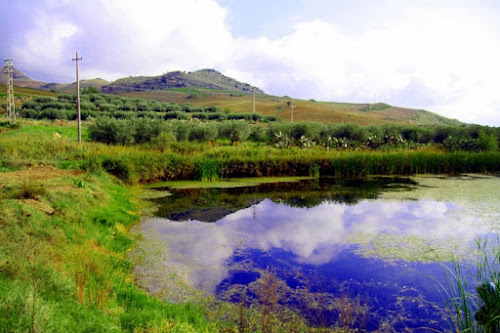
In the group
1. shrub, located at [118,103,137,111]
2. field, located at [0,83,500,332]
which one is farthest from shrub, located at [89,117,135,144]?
shrub, located at [118,103,137,111]

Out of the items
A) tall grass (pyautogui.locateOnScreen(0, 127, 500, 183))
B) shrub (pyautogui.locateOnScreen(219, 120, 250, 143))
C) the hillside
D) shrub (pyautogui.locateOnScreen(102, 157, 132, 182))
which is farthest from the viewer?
the hillside

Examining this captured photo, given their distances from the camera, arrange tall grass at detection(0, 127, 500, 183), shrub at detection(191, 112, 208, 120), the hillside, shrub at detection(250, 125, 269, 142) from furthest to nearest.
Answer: the hillside → shrub at detection(191, 112, 208, 120) → shrub at detection(250, 125, 269, 142) → tall grass at detection(0, 127, 500, 183)

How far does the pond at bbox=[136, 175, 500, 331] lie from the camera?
613cm

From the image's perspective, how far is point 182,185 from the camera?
53.4 ft

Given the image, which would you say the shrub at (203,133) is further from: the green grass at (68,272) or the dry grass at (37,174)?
the green grass at (68,272)

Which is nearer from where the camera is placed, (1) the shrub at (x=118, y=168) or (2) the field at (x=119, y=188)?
(2) the field at (x=119, y=188)

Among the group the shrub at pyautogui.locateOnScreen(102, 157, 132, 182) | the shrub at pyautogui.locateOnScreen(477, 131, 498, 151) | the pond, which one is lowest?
the pond

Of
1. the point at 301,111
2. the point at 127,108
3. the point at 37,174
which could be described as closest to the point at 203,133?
the point at 37,174

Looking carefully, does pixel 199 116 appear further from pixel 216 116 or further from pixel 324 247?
pixel 324 247

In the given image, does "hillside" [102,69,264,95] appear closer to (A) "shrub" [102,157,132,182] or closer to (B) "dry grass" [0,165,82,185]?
(A) "shrub" [102,157,132,182]

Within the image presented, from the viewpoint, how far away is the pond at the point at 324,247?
20.1 feet

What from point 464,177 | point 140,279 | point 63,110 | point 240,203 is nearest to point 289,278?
point 140,279

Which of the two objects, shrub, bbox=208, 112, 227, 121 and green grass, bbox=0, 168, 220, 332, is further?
shrub, bbox=208, 112, 227, 121

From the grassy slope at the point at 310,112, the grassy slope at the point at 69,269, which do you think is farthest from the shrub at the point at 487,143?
the grassy slope at the point at 69,269
